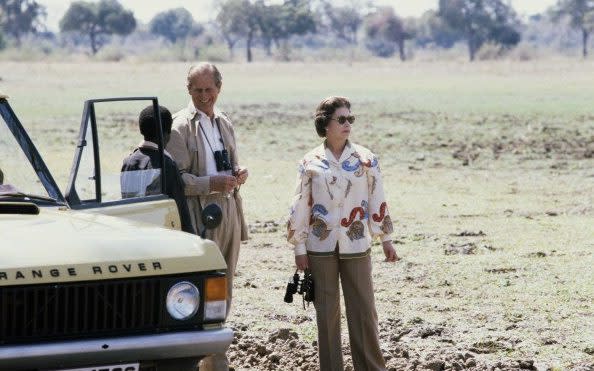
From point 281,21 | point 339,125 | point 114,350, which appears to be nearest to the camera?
point 114,350

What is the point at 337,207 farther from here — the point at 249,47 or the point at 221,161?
the point at 249,47

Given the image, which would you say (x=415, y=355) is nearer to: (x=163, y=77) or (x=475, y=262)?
(x=475, y=262)

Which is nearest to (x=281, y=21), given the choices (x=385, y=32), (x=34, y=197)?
(x=385, y=32)

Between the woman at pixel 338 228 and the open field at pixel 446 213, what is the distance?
27.7 inches

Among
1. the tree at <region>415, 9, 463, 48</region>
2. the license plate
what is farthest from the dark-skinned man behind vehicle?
the tree at <region>415, 9, 463, 48</region>

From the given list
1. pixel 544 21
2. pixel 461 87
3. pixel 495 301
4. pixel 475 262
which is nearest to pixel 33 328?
pixel 495 301

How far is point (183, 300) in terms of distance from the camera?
5.06 m

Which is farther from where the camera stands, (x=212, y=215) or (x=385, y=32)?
(x=385, y=32)

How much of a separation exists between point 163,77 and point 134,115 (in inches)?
796

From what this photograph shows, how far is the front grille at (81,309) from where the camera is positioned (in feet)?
15.7

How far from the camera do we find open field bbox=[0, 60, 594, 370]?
7.86 metres

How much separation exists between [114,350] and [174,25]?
5430 inches

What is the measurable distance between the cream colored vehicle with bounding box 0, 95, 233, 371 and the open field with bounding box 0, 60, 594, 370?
2.35 meters

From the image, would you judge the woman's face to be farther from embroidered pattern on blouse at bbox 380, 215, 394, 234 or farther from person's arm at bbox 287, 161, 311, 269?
embroidered pattern on blouse at bbox 380, 215, 394, 234
